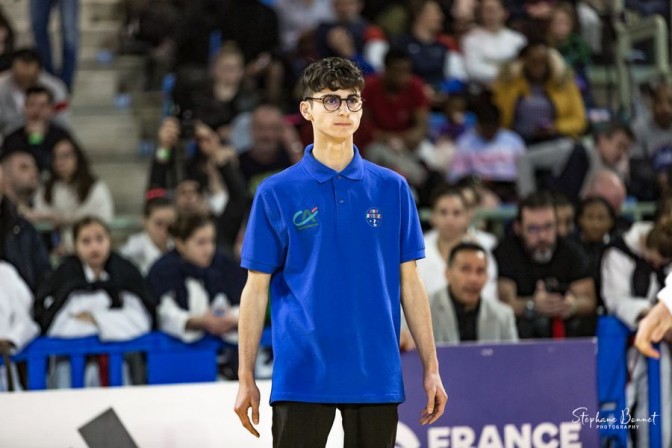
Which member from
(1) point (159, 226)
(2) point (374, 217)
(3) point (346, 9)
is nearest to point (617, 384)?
(2) point (374, 217)

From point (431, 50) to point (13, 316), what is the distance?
5.98 metres

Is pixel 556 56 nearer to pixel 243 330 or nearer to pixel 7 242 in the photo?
pixel 7 242

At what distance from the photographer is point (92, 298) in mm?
6754

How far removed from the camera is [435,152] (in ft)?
33.8

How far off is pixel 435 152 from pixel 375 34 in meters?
1.63

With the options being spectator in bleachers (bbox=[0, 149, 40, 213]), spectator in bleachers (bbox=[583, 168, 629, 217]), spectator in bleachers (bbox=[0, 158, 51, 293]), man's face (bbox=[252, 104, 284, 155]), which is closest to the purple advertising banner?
spectator in bleachers (bbox=[0, 158, 51, 293])

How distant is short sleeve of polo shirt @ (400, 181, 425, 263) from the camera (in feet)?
13.2

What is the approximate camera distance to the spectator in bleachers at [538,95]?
35.0 ft

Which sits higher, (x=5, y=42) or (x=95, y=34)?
(x=95, y=34)

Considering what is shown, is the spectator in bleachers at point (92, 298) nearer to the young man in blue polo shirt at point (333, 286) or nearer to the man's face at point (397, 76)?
the young man in blue polo shirt at point (333, 286)

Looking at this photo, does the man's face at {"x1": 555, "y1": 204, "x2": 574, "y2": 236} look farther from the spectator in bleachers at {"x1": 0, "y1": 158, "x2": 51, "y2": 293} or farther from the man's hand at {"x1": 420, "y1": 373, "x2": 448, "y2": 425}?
the man's hand at {"x1": 420, "y1": 373, "x2": 448, "y2": 425}

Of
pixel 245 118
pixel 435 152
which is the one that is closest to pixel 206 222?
pixel 245 118

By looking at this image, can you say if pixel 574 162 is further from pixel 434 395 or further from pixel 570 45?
pixel 434 395

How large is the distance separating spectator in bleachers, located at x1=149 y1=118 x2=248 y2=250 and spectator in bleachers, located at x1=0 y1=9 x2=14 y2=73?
165 centimetres
